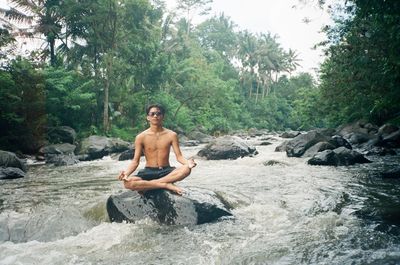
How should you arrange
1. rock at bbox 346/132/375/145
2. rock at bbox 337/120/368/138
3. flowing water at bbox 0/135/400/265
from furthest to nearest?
rock at bbox 337/120/368/138
rock at bbox 346/132/375/145
flowing water at bbox 0/135/400/265

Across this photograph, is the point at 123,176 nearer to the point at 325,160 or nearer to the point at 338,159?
the point at 325,160

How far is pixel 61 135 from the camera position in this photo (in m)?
20.2

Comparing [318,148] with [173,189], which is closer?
[173,189]

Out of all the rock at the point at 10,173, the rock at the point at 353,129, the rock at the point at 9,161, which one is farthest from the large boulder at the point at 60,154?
the rock at the point at 353,129

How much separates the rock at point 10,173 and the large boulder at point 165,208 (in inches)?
251

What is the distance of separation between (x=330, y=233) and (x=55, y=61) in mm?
24667

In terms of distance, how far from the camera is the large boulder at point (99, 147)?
667 inches

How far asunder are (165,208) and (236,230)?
3.39 feet

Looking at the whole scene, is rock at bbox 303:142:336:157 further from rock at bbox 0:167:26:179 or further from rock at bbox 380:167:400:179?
rock at bbox 0:167:26:179

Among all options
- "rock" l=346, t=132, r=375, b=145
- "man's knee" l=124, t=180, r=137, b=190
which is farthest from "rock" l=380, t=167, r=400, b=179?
"rock" l=346, t=132, r=375, b=145

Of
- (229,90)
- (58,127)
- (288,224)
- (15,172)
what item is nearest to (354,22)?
(288,224)

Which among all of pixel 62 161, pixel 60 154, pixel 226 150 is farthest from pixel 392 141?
pixel 60 154

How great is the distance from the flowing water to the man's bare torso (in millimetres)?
896

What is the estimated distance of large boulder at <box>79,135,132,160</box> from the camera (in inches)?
667
